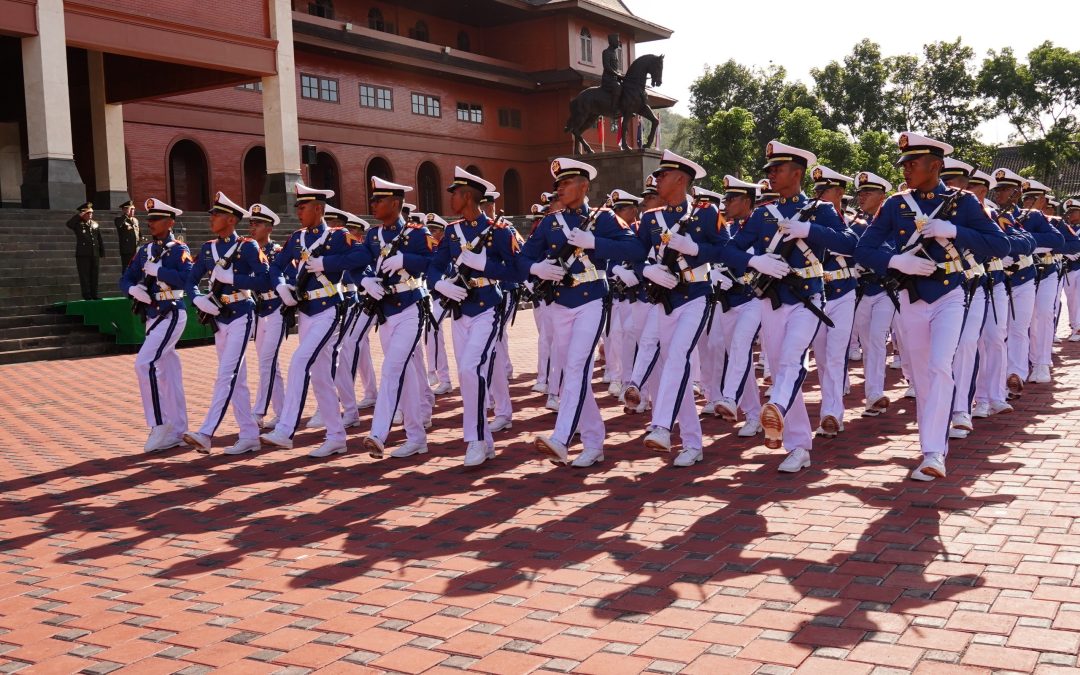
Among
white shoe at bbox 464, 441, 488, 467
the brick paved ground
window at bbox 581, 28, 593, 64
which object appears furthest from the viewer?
window at bbox 581, 28, 593, 64

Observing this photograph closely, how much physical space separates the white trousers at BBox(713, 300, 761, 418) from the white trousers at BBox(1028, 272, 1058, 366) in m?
3.76

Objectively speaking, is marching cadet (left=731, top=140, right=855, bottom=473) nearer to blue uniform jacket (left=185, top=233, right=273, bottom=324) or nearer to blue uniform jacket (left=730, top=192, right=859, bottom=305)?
blue uniform jacket (left=730, top=192, right=859, bottom=305)

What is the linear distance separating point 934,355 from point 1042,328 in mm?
5545

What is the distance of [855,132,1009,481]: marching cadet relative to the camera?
6406mm

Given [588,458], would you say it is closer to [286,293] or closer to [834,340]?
[834,340]

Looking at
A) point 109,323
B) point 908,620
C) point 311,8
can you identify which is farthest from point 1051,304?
point 311,8

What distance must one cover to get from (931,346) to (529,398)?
572cm

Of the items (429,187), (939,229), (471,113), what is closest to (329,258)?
(939,229)

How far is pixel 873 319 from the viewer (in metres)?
9.77

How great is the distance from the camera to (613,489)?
6824 millimetres

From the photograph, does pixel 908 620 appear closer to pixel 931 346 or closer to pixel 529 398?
pixel 931 346

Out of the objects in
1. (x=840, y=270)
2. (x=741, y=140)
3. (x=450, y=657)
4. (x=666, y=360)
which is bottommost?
(x=450, y=657)

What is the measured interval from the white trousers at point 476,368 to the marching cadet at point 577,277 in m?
0.56

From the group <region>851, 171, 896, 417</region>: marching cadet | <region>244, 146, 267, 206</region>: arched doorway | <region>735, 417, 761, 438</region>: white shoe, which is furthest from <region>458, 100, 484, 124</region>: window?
<region>735, 417, 761, 438</region>: white shoe
